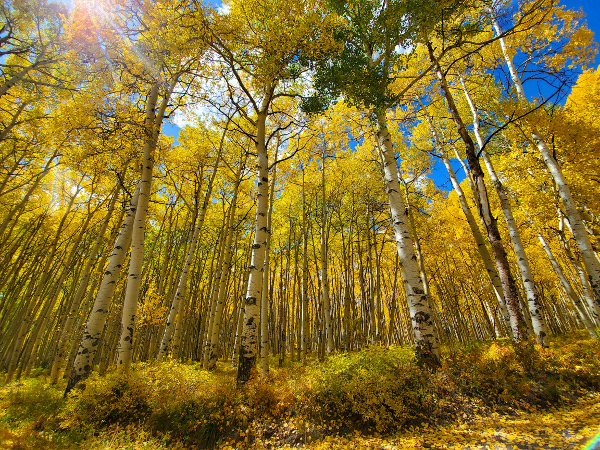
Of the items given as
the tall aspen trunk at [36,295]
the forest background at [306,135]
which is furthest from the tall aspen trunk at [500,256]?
the tall aspen trunk at [36,295]

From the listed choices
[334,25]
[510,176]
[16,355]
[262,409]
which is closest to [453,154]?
[510,176]

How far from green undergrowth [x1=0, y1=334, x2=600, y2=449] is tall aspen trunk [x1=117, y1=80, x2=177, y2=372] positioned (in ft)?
1.89

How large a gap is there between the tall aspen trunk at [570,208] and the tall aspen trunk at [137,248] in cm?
859

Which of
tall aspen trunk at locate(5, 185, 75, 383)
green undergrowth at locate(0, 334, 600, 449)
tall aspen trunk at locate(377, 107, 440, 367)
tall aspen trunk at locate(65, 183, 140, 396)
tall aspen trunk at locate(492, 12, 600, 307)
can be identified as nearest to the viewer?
green undergrowth at locate(0, 334, 600, 449)

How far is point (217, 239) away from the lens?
41.9 feet

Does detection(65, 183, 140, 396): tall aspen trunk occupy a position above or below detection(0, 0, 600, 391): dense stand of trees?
below

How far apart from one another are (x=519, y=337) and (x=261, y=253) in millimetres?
5869

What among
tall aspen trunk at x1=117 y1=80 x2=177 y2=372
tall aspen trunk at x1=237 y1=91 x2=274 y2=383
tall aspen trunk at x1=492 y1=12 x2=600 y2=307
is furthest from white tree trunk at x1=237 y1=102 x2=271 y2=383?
tall aspen trunk at x1=492 y1=12 x2=600 y2=307

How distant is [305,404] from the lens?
4395mm

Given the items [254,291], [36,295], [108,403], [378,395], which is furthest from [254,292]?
[36,295]

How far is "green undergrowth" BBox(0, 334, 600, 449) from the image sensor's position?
3.77m

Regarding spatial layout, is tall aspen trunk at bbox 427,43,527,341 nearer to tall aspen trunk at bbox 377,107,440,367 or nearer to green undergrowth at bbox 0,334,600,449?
green undergrowth at bbox 0,334,600,449

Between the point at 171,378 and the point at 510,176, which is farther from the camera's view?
the point at 510,176

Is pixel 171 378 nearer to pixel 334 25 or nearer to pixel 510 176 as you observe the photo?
pixel 334 25
